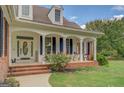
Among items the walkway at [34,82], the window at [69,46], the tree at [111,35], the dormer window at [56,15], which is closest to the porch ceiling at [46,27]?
the window at [69,46]

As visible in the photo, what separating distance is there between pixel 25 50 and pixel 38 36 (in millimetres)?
1537

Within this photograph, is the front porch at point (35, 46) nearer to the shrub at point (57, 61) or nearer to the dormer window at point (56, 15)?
the shrub at point (57, 61)

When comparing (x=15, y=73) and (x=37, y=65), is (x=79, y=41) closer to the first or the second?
(x=37, y=65)

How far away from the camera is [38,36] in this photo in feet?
69.0

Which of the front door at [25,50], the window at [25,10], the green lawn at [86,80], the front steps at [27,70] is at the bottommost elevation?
the green lawn at [86,80]

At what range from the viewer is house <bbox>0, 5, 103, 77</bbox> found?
725 inches

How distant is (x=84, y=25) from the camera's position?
5119cm

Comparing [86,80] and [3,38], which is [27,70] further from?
[86,80]

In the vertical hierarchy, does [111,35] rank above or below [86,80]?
above

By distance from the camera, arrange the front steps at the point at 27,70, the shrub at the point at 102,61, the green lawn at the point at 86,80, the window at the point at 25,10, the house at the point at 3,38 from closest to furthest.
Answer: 1. the house at the point at 3,38
2. the green lawn at the point at 86,80
3. the front steps at the point at 27,70
4. the window at the point at 25,10
5. the shrub at the point at 102,61

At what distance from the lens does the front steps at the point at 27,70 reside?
50.5ft

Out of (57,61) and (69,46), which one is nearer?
(57,61)

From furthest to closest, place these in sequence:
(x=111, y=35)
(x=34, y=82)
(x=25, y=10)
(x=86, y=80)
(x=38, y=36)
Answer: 1. (x=111, y=35)
2. (x=38, y=36)
3. (x=25, y=10)
4. (x=86, y=80)
5. (x=34, y=82)

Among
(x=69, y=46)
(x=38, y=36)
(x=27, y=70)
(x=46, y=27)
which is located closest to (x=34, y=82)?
(x=27, y=70)
